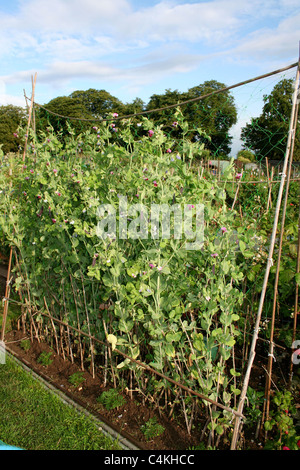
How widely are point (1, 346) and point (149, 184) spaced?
2270 millimetres

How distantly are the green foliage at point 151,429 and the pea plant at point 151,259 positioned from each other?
0.12 metres

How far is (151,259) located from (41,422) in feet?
4.40

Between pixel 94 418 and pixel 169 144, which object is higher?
pixel 169 144

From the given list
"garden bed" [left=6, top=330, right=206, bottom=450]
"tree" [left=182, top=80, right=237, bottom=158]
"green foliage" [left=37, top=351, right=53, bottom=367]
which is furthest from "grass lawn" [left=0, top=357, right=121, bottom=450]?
"tree" [left=182, top=80, right=237, bottom=158]

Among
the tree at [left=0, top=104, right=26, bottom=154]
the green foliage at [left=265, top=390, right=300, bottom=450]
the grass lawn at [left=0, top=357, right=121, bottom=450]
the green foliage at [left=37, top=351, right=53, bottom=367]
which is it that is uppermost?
the tree at [left=0, top=104, right=26, bottom=154]

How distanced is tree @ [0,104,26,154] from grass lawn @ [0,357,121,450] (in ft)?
118

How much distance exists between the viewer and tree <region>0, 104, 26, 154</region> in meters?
38.9

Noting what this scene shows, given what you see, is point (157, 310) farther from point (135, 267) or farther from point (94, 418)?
point (94, 418)

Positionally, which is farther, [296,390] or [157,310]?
[296,390]

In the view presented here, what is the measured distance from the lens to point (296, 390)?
2395 mm

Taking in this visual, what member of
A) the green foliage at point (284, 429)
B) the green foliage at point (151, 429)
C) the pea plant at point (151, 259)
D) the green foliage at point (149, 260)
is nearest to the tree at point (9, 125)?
the green foliage at point (149, 260)

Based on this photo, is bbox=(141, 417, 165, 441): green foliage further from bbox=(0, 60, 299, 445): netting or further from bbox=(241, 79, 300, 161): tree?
bbox=(241, 79, 300, 161): tree
